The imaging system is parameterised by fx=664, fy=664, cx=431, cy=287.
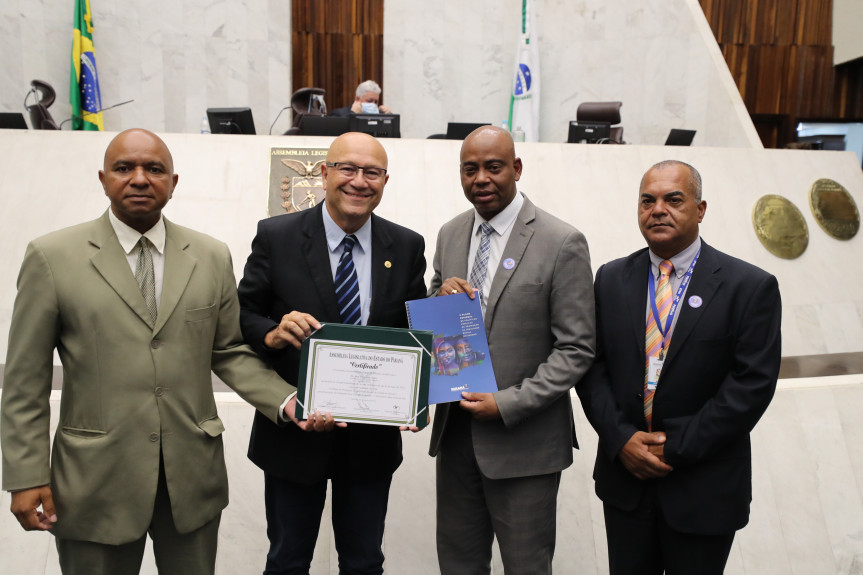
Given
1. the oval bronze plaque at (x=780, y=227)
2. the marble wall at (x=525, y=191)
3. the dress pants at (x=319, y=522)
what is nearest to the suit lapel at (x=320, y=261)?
the dress pants at (x=319, y=522)

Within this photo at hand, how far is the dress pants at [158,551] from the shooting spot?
6.15ft

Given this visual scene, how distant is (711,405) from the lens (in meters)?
2.01

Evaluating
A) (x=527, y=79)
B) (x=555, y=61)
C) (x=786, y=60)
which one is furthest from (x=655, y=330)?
(x=786, y=60)

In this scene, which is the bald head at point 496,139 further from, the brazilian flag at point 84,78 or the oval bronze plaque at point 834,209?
the brazilian flag at point 84,78

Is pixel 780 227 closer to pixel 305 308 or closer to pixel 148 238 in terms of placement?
pixel 305 308

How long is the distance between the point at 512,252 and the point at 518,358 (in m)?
0.35

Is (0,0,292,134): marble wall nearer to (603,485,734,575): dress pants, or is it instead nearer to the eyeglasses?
the eyeglasses

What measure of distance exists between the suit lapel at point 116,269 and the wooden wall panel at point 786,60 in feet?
39.5

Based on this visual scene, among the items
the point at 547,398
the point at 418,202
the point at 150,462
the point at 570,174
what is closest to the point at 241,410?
the point at 150,462

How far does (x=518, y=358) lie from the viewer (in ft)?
7.16

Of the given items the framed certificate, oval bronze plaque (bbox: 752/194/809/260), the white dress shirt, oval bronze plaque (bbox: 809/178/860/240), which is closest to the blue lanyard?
the framed certificate

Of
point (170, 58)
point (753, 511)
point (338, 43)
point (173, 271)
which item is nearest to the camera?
point (173, 271)

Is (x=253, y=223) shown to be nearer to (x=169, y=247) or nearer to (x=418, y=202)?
(x=418, y=202)

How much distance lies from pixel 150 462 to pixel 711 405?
65.1 inches
